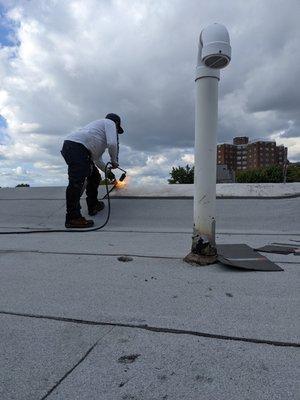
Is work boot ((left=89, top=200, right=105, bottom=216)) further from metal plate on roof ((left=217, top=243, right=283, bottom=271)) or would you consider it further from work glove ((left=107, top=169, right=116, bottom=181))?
metal plate on roof ((left=217, top=243, right=283, bottom=271))

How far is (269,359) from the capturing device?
161 centimetres

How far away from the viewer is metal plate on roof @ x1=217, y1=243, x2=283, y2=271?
2.84m

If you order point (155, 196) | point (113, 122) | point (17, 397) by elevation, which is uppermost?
point (113, 122)

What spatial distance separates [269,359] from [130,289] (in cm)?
105

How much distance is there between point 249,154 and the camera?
9444 centimetres

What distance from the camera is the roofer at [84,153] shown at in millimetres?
5411

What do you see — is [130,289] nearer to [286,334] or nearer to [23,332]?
[23,332]

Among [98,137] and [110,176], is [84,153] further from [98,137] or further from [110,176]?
[110,176]

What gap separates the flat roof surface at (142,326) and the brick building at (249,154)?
263 ft

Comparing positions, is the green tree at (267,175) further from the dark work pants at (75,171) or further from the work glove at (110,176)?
the dark work pants at (75,171)

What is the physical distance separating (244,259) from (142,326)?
136 centimetres

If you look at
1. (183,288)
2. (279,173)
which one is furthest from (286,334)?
(279,173)

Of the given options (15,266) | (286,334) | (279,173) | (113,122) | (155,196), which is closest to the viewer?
(286,334)

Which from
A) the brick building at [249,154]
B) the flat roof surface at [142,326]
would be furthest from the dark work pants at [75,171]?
the brick building at [249,154]
